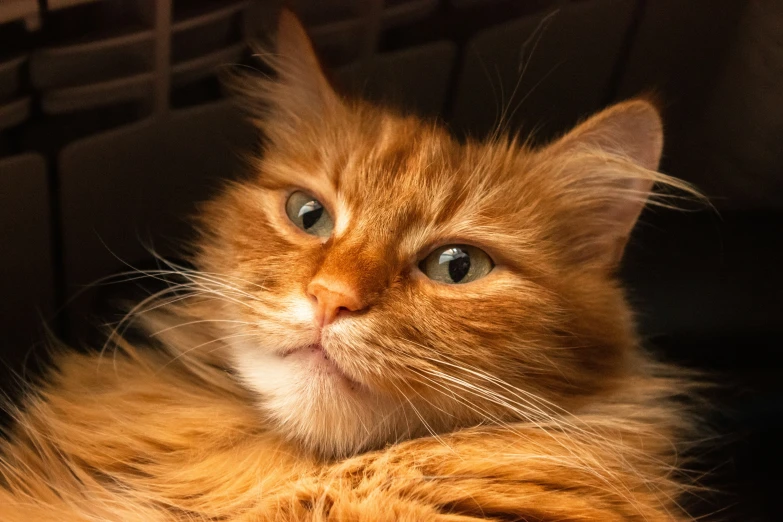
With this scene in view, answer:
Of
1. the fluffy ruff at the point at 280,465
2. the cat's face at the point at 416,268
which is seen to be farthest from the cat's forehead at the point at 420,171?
the fluffy ruff at the point at 280,465

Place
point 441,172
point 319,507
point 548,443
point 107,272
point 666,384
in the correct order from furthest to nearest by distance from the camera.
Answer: point 107,272 < point 666,384 < point 441,172 < point 548,443 < point 319,507

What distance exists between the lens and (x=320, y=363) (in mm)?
1000

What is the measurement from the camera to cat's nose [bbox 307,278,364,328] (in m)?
0.97

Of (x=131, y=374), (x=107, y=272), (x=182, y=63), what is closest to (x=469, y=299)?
(x=131, y=374)

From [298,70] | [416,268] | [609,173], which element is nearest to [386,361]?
[416,268]

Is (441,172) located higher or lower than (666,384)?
higher

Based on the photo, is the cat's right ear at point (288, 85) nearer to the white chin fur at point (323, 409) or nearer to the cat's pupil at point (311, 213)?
the cat's pupil at point (311, 213)

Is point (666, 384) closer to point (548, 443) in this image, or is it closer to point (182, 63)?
point (548, 443)

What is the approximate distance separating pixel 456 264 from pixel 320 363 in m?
0.29

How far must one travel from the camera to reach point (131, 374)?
1.34 metres

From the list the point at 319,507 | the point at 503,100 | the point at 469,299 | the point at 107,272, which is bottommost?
the point at 319,507

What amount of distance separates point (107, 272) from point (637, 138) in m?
1.17

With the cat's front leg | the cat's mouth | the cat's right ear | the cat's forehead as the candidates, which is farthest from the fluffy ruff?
the cat's right ear

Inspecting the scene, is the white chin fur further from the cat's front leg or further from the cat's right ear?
the cat's right ear
